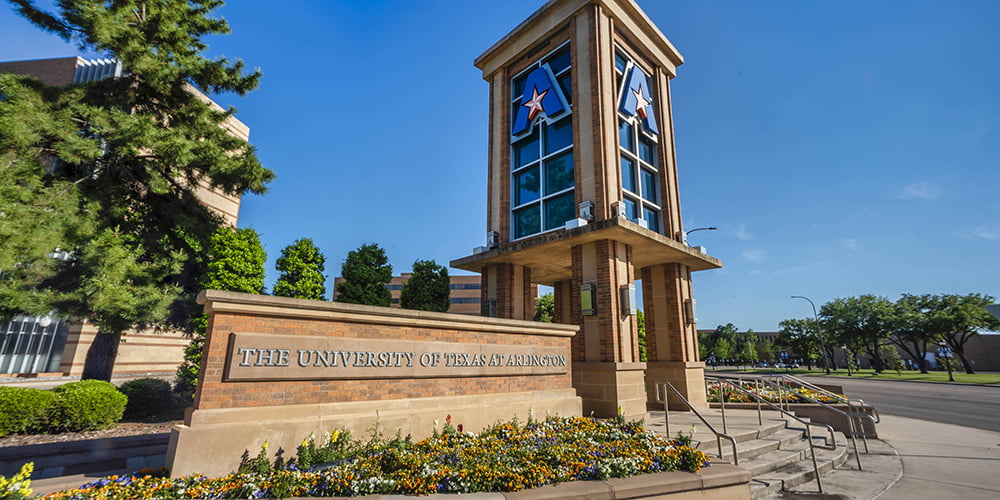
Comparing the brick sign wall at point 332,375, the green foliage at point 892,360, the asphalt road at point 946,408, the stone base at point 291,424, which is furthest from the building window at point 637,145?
the green foliage at point 892,360

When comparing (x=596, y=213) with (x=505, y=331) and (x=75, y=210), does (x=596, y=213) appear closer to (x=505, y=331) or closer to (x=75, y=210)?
(x=505, y=331)

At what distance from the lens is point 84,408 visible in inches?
432

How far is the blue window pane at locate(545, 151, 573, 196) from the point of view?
570 inches

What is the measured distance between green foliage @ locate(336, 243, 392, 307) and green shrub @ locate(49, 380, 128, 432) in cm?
965

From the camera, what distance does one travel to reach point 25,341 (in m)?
22.5

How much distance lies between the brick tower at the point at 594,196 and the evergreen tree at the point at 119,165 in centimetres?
923

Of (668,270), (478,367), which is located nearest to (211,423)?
(478,367)

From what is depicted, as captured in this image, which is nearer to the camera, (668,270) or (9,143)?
(9,143)

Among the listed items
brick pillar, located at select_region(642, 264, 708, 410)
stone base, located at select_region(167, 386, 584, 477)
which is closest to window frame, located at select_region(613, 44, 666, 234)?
brick pillar, located at select_region(642, 264, 708, 410)

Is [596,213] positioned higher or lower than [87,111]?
lower

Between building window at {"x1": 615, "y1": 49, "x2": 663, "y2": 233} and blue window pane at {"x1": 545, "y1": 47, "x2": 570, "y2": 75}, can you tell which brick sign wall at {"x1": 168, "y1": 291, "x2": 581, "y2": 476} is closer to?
building window at {"x1": 615, "y1": 49, "x2": 663, "y2": 233}

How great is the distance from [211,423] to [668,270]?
1448 centimetres

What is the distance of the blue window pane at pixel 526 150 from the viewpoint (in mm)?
15914

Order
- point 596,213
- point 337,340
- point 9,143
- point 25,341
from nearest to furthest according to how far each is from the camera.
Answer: point 337,340 < point 9,143 < point 596,213 < point 25,341
